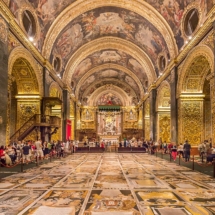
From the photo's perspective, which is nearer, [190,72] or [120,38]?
[190,72]

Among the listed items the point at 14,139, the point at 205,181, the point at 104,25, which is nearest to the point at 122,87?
the point at 104,25

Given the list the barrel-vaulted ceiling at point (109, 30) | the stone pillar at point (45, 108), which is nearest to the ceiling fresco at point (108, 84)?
the barrel-vaulted ceiling at point (109, 30)

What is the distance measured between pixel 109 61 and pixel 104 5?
12865 mm

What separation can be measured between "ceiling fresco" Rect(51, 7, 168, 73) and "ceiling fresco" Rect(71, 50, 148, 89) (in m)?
4.41

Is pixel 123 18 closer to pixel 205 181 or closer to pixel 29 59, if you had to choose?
pixel 29 59

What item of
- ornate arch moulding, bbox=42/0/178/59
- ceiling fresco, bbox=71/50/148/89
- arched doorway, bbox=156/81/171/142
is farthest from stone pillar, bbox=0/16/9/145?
ceiling fresco, bbox=71/50/148/89

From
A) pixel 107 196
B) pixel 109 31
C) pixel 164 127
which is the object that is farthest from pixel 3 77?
pixel 164 127

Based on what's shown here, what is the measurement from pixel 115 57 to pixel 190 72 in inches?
600

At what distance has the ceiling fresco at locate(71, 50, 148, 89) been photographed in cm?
2967

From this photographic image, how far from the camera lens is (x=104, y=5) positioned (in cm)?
2003

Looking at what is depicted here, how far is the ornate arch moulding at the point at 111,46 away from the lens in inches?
1013

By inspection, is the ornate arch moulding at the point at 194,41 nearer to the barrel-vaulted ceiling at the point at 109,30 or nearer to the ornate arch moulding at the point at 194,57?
the ornate arch moulding at the point at 194,57

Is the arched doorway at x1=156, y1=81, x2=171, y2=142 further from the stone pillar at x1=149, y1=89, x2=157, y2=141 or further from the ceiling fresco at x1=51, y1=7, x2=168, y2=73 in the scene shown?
the ceiling fresco at x1=51, y1=7, x2=168, y2=73

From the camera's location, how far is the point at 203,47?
13.9 m
